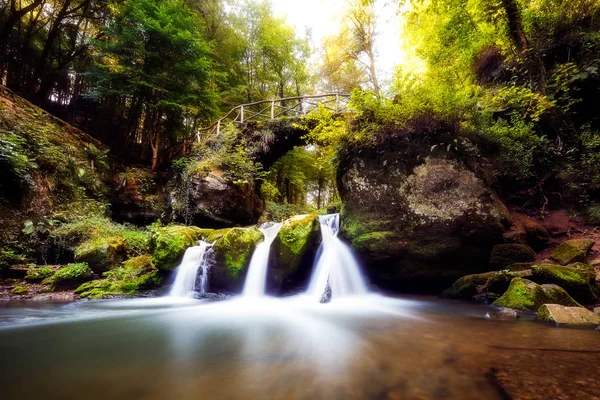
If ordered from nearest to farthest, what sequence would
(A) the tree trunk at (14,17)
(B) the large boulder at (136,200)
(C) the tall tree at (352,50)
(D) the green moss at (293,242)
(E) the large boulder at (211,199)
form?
(D) the green moss at (293,242) → (A) the tree trunk at (14,17) → (E) the large boulder at (211,199) → (B) the large boulder at (136,200) → (C) the tall tree at (352,50)

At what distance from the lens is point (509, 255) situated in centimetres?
554

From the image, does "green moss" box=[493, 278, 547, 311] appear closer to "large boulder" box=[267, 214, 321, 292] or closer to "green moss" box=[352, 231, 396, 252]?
"green moss" box=[352, 231, 396, 252]

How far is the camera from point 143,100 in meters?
11.9

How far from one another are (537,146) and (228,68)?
15.5 m

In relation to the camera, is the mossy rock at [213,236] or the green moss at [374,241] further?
the mossy rock at [213,236]

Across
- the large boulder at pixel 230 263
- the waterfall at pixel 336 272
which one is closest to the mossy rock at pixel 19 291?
the large boulder at pixel 230 263

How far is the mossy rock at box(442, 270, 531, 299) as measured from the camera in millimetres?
5012

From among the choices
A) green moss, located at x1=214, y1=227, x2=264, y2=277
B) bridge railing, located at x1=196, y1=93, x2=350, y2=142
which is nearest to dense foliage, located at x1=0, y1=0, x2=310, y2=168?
bridge railing, located at x1=196, y1=93, x2=350, y2=142

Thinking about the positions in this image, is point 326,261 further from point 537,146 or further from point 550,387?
point 537,146

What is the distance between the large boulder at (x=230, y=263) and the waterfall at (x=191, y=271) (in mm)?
260

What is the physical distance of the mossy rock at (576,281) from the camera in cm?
416

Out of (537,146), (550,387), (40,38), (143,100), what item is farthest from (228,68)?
(550,387)

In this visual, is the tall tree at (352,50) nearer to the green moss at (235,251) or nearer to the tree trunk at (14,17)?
the green moss at (235,251)

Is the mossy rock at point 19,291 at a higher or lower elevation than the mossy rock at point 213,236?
lower
